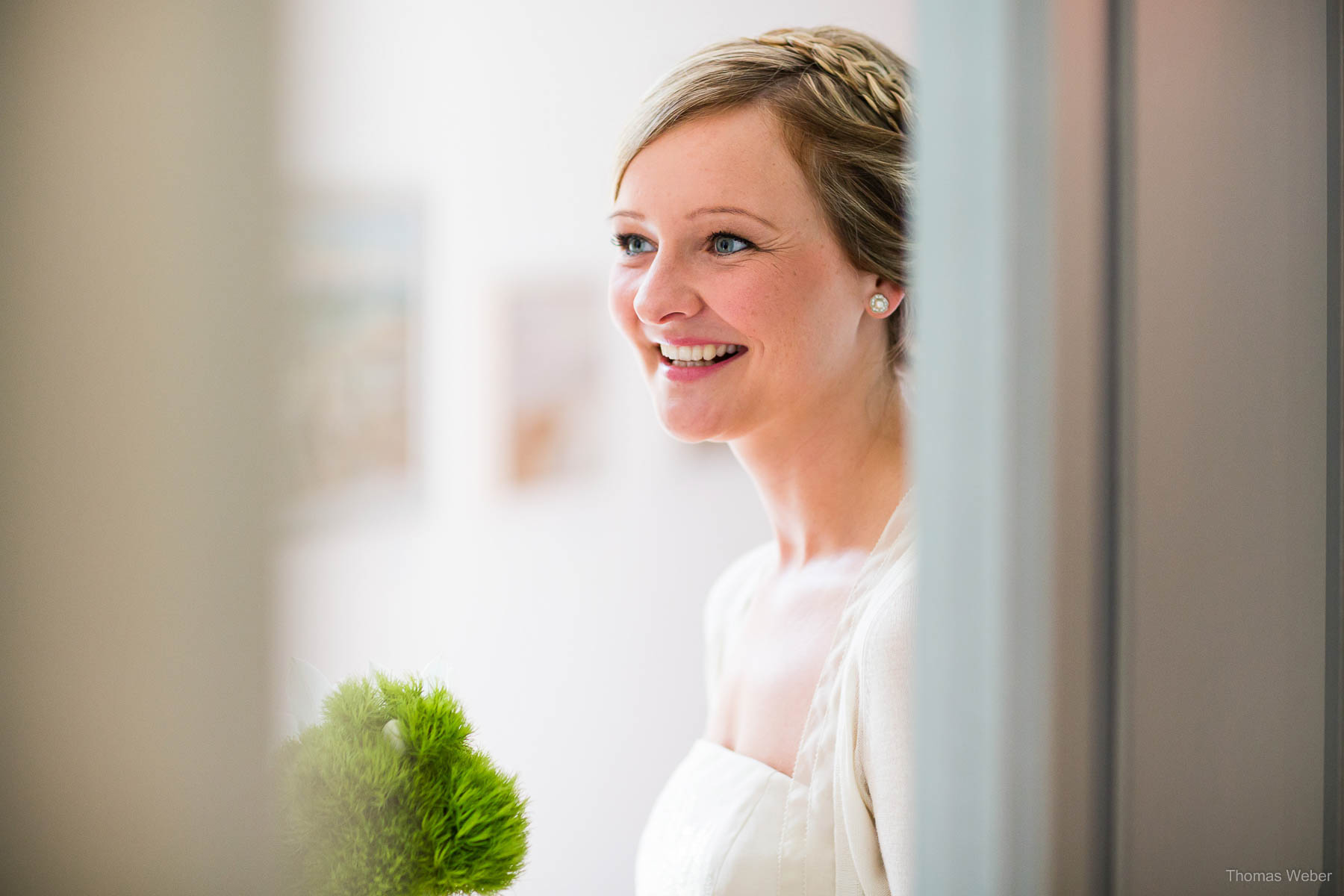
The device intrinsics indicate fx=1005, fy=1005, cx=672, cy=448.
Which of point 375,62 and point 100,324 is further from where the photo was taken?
point 375,62

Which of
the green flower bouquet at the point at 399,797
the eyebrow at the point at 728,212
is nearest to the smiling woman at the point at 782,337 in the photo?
the eyebrow at the point at 728,212

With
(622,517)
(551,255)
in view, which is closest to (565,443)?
(622,517)

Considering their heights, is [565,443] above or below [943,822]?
above

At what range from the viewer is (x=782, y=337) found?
41.5 inches

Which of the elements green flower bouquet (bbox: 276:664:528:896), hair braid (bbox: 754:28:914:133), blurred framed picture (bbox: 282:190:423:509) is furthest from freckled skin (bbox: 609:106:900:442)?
blurred framed picture (bbox: 282:190:423:509)

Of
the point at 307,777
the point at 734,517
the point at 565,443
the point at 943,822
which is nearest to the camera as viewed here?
the point at 307,777

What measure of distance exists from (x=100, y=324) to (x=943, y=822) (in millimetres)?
474

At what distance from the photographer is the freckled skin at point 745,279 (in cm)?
103

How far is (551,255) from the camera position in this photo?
2877 mm

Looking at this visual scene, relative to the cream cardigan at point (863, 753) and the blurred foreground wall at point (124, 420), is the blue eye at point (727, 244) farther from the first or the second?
the blurred foreground wall at point (124, 420)

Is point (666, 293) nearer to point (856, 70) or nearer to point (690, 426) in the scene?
point (690, 426)

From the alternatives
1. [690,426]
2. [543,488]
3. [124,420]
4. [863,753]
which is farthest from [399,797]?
[543,488]

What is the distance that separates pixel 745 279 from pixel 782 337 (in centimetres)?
7

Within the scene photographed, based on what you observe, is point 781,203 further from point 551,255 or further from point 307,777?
point 551,255
